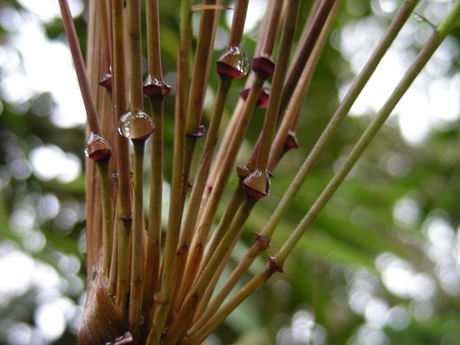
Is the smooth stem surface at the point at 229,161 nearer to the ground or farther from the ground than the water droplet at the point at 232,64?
nearer to the ground

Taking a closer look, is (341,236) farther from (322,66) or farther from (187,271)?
(187,271)

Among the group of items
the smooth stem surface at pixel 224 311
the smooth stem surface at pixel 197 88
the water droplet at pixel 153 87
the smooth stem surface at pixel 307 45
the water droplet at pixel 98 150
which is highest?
the smooth stem surface at pixel 307 45

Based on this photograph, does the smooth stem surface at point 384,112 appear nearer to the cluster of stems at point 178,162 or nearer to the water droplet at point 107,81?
the cluster of stems at point 178,162

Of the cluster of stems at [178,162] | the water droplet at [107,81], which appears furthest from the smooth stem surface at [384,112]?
the water droplet at [107,81]

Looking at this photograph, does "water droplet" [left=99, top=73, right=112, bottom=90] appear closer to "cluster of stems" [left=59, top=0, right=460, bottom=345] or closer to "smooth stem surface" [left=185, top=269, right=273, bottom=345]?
"cluster of stems" [left=59, top=0, right=460, bottom=345]

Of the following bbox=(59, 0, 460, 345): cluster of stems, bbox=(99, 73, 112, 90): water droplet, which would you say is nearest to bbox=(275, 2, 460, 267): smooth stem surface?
bbox=(59, 0, 460, 345): cluster of stems

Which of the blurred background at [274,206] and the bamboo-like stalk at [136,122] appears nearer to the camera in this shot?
the bamboo-like stalk at [136,122]
